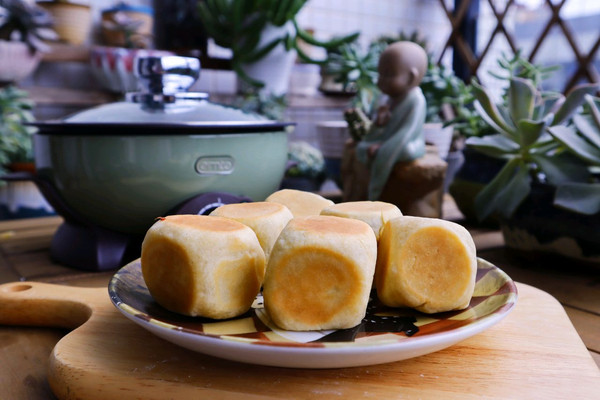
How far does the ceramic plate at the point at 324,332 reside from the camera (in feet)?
1.21

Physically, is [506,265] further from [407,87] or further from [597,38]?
[597,38]

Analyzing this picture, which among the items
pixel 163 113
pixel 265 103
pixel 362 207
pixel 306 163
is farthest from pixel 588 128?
pixel 265 103

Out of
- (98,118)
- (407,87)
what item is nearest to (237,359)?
(98,118)

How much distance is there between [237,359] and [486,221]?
0.80 meters

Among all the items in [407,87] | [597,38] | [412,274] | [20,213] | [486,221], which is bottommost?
[20,213]

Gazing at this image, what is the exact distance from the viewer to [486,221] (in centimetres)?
107

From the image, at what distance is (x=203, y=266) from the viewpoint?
1.44 ft

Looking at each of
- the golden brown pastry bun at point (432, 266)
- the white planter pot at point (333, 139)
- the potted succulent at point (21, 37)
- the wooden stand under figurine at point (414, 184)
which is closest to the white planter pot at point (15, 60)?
the potted succulent at point (21, 37)

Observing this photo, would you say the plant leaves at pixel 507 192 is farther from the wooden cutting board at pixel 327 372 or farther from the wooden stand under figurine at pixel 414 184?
the wooden cutting board at pixel 327 372

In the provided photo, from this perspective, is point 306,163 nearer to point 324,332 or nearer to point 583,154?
point 583,154

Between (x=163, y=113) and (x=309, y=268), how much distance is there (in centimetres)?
44

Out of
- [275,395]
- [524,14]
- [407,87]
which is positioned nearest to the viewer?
[275,395]

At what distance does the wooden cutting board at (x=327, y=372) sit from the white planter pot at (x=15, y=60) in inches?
58.2

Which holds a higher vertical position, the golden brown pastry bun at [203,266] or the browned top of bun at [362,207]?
the browned top of bun at [362,207]
